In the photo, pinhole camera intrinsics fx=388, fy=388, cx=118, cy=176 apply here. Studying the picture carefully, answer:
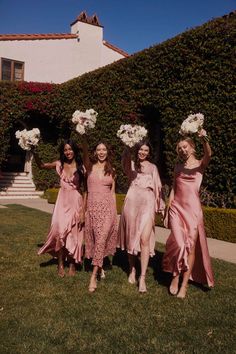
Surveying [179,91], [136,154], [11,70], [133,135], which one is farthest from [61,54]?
[133,135]

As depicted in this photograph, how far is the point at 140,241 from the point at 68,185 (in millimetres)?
1341

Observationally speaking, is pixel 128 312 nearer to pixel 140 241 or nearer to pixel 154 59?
pixel 140 241

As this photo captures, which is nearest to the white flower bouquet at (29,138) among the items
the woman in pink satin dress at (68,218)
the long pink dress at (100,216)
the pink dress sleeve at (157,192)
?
the woman in pink satin dress at (68,218)

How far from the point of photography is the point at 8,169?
2167 centimetres

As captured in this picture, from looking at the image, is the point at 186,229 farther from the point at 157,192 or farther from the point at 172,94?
the point at 172,94

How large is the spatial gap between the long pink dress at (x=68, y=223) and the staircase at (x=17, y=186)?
1324cm

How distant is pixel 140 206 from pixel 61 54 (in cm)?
2044

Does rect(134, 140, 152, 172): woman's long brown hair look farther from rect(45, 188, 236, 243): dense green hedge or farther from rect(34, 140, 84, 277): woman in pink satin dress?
rect(45, 188, 236, 243): dense green hedge

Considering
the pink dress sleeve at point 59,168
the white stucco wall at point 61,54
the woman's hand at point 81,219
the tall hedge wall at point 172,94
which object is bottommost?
the woman's hand at point 81,219

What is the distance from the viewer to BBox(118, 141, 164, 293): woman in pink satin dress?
16.7 feet

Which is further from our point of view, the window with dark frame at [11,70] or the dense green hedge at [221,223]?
the window with dark frame at [11,70]

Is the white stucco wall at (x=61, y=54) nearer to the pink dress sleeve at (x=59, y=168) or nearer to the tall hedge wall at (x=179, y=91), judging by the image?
the tall hedge wall at (x=179, y=91)

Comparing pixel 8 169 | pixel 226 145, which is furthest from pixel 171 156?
pixel 8 169

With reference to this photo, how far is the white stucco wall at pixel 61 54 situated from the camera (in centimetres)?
2208
